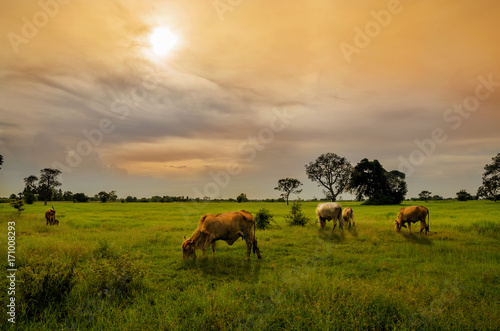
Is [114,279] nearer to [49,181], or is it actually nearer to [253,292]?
[253,292]

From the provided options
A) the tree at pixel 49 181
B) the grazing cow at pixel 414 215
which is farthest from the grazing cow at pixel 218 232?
the tree at pixel 49 181

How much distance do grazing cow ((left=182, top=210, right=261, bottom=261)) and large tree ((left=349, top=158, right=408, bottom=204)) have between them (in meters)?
61.8

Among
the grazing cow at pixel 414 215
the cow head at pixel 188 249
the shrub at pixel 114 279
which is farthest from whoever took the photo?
the grazing cow at pixel 414 215

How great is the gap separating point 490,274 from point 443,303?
4.32 metres

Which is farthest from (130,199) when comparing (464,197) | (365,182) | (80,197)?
(464,197)

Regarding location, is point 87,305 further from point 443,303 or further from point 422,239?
point 422,239

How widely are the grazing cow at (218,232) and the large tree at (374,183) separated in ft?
203

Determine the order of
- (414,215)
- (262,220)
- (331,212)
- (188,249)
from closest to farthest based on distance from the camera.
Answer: (188,249) → (414,215) → (331,212) → (262,220)

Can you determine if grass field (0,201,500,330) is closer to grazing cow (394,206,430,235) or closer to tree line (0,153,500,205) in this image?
grazing cow (394,206,430,235)

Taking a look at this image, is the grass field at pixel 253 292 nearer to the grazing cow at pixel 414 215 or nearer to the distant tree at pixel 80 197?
the grazing cow at pixel 414 215

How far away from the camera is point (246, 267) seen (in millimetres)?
9180

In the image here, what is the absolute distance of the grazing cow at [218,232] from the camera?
1002cm

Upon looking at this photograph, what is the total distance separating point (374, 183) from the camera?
65.6 meters

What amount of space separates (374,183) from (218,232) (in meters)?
65.2
